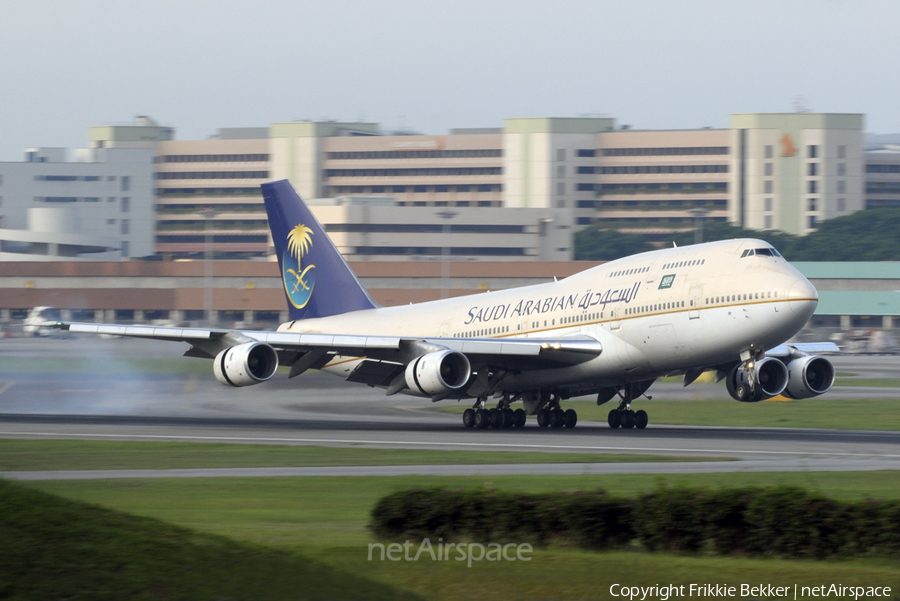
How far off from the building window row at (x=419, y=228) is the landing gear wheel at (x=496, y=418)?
4529 inches

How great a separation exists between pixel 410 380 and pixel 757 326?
39.2 ft

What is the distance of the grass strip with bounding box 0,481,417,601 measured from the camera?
1076 centimetres

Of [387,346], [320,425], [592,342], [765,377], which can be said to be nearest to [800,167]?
[765,377]

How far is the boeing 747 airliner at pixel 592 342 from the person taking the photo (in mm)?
38219

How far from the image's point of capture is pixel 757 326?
3750 centimetres

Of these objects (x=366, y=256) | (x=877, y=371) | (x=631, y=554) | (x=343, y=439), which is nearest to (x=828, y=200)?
(x=366, y=256)

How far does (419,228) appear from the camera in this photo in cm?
16575

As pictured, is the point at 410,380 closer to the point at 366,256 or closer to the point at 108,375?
the point at 108,375

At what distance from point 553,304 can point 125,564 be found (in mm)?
33385

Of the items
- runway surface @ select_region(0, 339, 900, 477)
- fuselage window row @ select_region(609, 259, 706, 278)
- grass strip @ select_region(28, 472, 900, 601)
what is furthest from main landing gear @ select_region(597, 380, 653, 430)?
grass strip @ select_region(28, 472, 900, 601)

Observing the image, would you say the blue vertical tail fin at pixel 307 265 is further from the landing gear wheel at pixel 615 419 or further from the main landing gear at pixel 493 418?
the landing gear wheel at pixel 615 419

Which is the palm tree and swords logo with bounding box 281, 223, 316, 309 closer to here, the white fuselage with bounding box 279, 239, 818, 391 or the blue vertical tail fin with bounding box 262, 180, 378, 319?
the blue vertical tail fin with bounding box 262, 180, 378, 319

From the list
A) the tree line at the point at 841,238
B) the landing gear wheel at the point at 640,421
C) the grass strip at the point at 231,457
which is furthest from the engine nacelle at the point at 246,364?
the tree line at the point at 841,238

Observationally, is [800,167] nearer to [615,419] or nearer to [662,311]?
[615,419]
